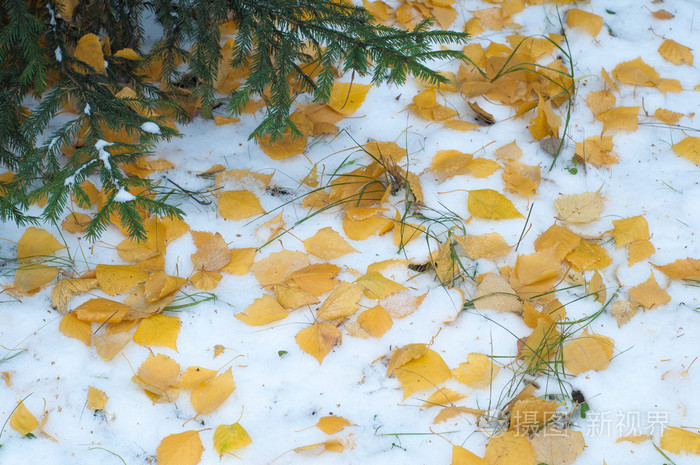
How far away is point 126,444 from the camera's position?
1299 millimetres

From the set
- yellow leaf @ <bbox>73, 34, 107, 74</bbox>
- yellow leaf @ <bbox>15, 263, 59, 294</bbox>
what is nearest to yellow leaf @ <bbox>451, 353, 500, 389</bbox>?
yellow leaf @ <bbox>15, 263, 59, 294</bbox>

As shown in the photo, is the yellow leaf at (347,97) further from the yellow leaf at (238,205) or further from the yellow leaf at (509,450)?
the yellow leaf at (509,450)

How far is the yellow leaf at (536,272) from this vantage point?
1546 millimetres

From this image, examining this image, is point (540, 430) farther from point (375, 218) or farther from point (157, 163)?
point (157, 163)

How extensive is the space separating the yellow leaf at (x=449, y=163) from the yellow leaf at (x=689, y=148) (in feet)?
2.29

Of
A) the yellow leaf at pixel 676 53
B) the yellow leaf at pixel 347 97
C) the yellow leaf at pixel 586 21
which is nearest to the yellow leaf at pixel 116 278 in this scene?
the yellow leaf at pixel 347 97

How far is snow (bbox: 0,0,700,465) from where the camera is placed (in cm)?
131

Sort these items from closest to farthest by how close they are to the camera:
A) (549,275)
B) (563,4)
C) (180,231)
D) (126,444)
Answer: (126,444) → (549,275) → (180,231) → (563,4)

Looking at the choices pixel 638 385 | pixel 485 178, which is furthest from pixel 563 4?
pixel 638 385

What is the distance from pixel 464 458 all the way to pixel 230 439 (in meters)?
0.53

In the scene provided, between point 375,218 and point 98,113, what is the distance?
83 cm

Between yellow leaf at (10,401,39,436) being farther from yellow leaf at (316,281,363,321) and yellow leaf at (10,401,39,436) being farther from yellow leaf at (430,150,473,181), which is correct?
yellow leaf at (430,150,473,181)

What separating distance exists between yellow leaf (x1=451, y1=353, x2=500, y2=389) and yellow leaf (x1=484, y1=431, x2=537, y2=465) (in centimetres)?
13

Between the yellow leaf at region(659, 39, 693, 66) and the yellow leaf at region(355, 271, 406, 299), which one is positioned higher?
the yellow leaf at region(659, 39, 693, 66)
